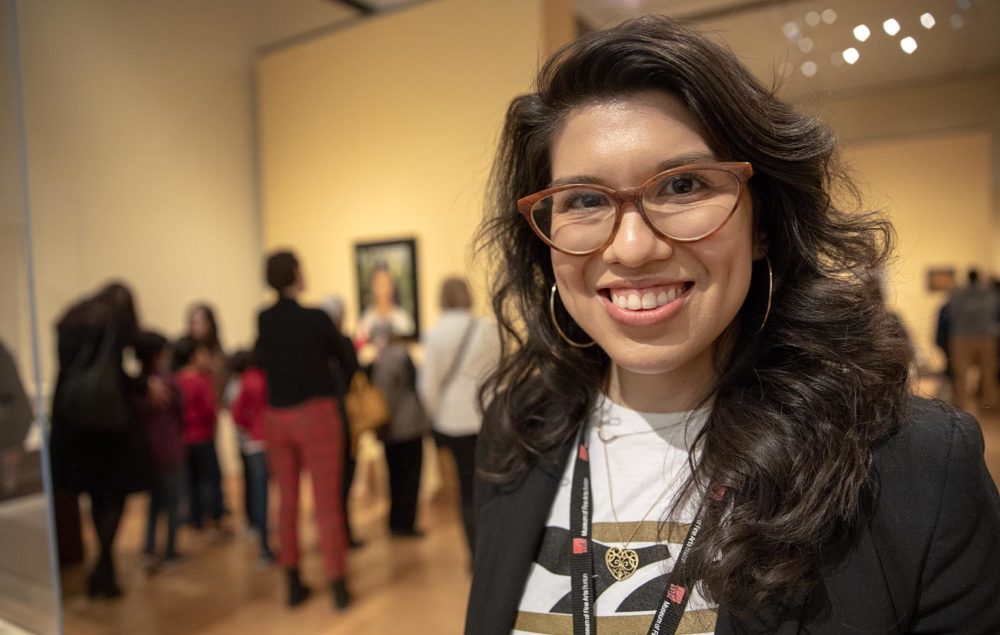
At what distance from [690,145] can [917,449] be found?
0.52 metres

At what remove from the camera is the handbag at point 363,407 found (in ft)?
14.1

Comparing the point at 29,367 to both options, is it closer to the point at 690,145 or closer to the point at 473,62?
the point at 690,145

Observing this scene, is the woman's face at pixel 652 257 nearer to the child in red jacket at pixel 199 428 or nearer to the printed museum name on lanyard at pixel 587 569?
the printed museum name on lanyard at pixel 587 569

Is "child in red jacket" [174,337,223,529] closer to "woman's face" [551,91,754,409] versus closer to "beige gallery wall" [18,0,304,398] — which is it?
"beige gallery wall" [18,0,304,398]

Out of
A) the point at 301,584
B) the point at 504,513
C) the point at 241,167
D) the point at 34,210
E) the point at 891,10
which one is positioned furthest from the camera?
the point at 241,167

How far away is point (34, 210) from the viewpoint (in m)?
5.41

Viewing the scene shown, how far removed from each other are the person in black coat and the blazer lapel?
3.28 metres

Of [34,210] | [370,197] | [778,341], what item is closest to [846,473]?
[778,341]

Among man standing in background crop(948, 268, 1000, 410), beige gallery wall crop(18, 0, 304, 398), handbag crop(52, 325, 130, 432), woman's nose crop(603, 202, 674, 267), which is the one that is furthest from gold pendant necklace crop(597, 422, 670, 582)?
beige gallery wall crop(18, 0, 304, 398)

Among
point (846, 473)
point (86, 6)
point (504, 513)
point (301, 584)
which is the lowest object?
point (301, 584)

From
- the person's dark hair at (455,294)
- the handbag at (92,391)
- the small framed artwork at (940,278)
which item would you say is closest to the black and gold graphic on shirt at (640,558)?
the small framed artwork at (940,278)

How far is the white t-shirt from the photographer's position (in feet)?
3.38

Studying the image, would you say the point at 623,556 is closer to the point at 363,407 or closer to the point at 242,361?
the point at 363,407

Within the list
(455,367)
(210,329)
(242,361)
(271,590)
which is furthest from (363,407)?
(210,329)
